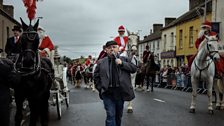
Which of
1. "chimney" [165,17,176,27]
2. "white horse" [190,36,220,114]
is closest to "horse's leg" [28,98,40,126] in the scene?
"white horse" [190,36,220,114]

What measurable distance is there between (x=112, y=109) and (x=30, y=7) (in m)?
3.29

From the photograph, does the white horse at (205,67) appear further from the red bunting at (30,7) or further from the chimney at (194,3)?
the chimney at (194,3)

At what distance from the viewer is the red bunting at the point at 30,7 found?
312 inches

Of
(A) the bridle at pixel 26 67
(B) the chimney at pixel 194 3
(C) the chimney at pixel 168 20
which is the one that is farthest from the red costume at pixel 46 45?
(C) the chimney at pixel 168 20

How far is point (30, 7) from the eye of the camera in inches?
312

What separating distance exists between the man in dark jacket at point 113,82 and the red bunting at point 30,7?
2436 millimetres

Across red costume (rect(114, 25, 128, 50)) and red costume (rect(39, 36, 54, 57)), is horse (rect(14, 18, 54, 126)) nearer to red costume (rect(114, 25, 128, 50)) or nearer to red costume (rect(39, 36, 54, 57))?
red costume (rect(39, 36, 54, 57))

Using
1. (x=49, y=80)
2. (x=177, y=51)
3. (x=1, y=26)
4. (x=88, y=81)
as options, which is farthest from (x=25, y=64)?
(x=177, y=51)

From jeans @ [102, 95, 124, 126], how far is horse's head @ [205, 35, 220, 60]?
5.24 meters

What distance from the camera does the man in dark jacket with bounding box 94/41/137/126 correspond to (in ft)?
20.6

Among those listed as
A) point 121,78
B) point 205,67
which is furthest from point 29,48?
point 205,67

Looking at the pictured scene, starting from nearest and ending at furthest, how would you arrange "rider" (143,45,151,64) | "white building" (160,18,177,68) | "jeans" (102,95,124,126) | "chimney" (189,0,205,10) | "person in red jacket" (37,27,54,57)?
"jeans" (102,95,124,126) → "person in red jacket" (37,27,54,57) → "rider" (143,45,151,64) → "chimney" (189,0,205,10) → "white building" (160,18,177,68)

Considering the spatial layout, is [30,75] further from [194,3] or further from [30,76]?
[194,3]

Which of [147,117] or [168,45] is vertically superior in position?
[168,45]
